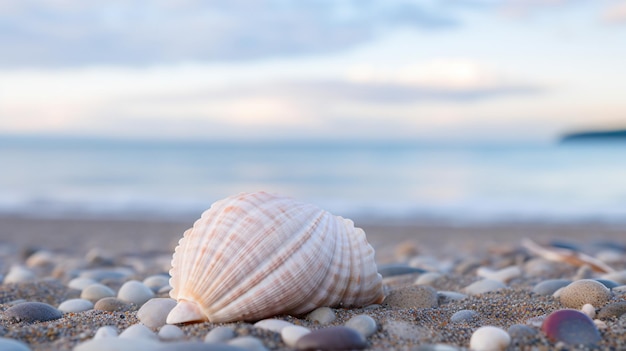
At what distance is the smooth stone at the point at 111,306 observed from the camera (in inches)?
109

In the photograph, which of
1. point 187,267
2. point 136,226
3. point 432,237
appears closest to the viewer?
point 187,267

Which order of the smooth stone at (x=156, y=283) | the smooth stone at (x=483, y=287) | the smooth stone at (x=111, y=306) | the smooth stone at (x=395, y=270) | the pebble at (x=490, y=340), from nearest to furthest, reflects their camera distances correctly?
the pebble at (x=490, y=340), the smooth stone at (x=111, y=306), the smooth stone at (x=483, y=287), the smooth stone at (x=156, y=283), the smooth stone at (x=395, y=270)

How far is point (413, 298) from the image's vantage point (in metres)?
2.72

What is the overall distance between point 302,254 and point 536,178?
1938 centimetres

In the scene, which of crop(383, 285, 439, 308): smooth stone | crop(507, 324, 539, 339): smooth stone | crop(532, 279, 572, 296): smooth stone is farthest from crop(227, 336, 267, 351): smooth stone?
crop(532, 279, 572, 296): smooth stone

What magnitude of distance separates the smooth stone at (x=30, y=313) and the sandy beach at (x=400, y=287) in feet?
0.08

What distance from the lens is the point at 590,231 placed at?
823 cm

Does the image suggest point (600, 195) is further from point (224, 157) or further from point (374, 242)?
point (224, 157)

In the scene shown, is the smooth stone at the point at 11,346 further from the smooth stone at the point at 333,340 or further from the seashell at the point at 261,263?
the smooth stone at the point at 333,340

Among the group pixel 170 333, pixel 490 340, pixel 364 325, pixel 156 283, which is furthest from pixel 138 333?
pixel 156 283

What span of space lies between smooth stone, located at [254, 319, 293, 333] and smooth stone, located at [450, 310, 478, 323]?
28.0 inches

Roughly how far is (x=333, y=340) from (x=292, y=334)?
0.57 ft

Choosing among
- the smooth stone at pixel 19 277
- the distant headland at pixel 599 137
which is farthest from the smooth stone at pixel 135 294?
the distant headland at pixel 599 137

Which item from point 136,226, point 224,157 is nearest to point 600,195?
point 136,226
